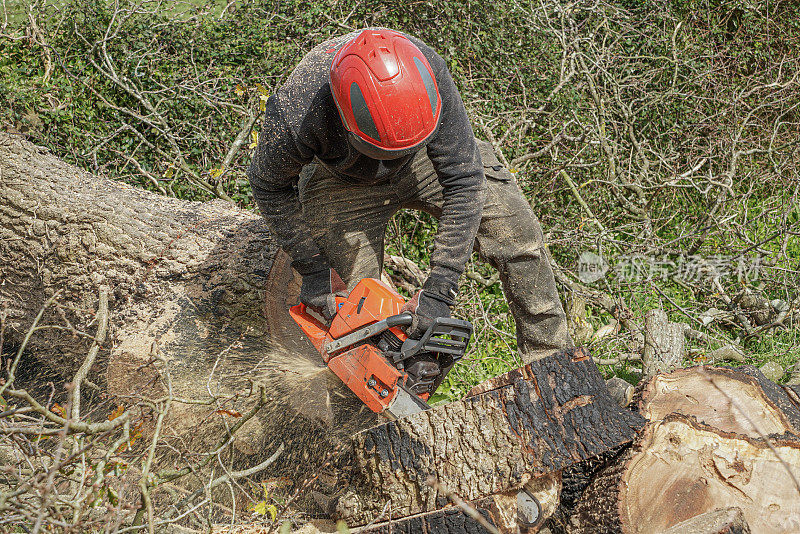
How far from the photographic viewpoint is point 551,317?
3.42 m

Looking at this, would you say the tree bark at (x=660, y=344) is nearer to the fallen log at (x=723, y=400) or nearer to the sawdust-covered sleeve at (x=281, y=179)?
the fallen log at (x=723, y=400)

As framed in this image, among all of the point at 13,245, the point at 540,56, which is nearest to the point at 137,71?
the point at 13,245

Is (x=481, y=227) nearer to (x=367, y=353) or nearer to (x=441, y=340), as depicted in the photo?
(x=441, y=340)

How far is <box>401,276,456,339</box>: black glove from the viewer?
8.70ft

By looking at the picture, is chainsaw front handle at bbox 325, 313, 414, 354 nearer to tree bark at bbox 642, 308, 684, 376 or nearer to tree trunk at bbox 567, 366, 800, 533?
tree trunk at bbox 567, 366, 800, 533

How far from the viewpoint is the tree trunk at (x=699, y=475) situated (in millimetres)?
2246

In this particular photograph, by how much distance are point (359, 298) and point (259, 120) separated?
308 cm

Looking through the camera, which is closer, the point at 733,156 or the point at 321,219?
the point at 321,219

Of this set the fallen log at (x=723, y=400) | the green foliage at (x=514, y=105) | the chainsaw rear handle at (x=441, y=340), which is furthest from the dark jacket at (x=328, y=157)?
the green foliage at (x=514, y=105)

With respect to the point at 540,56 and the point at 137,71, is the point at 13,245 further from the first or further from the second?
the point at 540,56

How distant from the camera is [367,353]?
2.69 meters

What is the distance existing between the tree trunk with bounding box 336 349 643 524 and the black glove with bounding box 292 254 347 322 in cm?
77

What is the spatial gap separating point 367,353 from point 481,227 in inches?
40.5

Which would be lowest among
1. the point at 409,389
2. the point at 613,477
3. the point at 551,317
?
the point at 551,317
